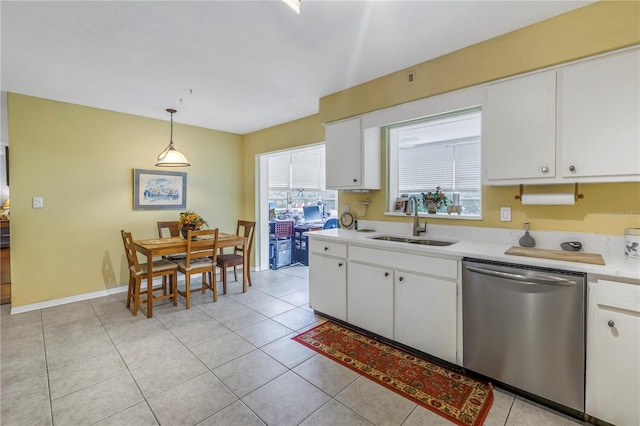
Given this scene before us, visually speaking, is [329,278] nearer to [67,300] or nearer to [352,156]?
[352,156]

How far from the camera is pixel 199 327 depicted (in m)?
3.04

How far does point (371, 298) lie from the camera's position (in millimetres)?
2703

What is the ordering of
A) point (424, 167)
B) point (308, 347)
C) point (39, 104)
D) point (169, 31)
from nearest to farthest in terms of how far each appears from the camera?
point (169, 31), point (308, 347), point (424, 167), point (39, 104)

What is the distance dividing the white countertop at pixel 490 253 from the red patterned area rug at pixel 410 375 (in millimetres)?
892

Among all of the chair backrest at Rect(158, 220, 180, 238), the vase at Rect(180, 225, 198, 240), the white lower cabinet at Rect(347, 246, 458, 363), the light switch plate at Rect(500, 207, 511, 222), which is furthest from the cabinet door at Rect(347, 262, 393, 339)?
the chair backrest at Rect(158, 220, 180, 238)

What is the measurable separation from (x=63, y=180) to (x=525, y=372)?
204 inches

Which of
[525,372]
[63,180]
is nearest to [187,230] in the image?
[63,180]

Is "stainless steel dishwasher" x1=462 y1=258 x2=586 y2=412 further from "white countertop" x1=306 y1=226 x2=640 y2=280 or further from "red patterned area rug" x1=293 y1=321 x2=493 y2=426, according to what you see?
"red patterned area rug" x1=293 y1=321 x2=493 y2=426

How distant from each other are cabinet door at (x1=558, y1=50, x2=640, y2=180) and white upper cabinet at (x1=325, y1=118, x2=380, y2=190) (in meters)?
1.61

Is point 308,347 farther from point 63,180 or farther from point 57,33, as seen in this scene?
point 63,180

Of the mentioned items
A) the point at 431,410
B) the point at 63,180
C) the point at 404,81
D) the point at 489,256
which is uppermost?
the point at 404,81

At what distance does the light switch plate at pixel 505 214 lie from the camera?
236 cm

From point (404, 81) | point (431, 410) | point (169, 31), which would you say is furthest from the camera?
point (404, 81)

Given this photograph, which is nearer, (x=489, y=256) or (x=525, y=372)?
(x=525, y=372)
